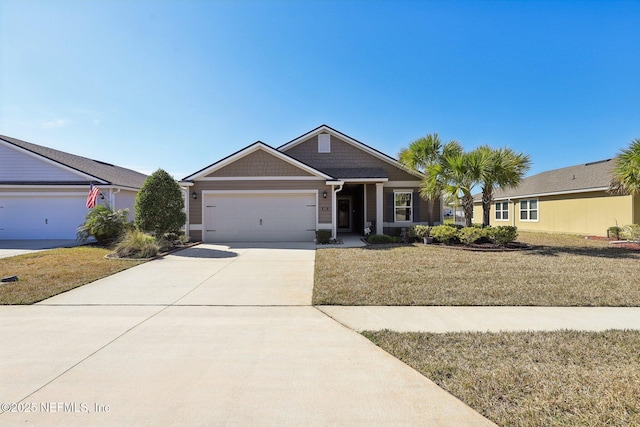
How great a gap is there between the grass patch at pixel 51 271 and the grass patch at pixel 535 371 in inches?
260

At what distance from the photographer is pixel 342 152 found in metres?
16.4

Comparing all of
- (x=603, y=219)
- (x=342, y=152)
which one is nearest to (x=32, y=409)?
(x=342, y=152)

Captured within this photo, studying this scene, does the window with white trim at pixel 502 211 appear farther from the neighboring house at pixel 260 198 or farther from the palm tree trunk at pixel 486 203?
the neighboring house at pixel 260 198

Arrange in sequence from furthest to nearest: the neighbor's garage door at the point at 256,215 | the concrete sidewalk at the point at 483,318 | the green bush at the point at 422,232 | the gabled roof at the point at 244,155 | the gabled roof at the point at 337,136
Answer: the gabled roof at the point at 337,136 → the neighbor's garage door at the point at 256,215 → the gabled roof at the point at 244,155 → the green bush at the point at 422,232 → the concrete sidewalk at the point at 483,318

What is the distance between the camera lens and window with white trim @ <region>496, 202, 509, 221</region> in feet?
75.6

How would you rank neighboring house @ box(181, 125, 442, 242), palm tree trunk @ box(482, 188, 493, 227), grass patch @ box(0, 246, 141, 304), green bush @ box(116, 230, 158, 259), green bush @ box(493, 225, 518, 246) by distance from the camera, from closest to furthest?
grass patch @ box(0, 246, 141, 304), green bush @ box(116, 230, 158, 259), green bush @ box(493, 225, 518, 246), palm tree trunk @ box(482, 188, 493, 227), neighboring house @ box(181, 125, 442, 242)

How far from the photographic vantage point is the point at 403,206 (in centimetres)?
1560

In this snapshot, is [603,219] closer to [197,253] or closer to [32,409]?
[197,253]

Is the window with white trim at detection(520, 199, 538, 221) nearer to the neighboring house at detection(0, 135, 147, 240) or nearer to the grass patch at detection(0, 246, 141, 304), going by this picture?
the grass patch at detection(0, 246, 141, 304)

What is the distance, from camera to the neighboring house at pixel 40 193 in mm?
14664

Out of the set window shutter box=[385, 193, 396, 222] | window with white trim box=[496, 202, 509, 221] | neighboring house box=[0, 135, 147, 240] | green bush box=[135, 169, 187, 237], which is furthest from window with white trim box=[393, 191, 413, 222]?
neighboring house box=[0, 135, 147, 240]

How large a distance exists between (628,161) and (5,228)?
29543mm

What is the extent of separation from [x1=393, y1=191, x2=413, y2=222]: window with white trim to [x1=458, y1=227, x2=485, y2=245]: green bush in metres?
4.09

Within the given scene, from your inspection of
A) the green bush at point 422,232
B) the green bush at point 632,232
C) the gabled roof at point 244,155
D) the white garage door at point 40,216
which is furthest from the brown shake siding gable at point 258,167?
the green bush at point 632,232
